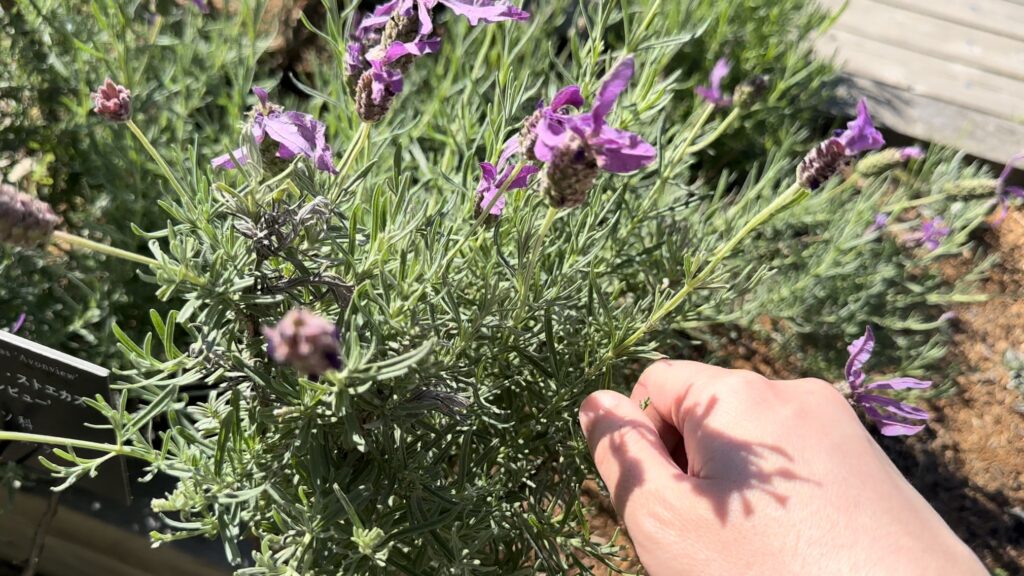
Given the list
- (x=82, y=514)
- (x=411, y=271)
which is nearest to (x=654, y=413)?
(x=411, y=271)

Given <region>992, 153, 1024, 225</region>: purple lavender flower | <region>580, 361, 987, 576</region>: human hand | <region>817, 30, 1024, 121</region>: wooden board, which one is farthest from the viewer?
<region>817, 30, 1024, 121</region>: wooden board

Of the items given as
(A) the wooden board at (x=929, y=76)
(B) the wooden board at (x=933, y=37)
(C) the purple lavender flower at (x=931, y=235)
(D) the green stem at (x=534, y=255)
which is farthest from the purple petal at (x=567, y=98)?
(B) the wooden board at (x=933, y=37)

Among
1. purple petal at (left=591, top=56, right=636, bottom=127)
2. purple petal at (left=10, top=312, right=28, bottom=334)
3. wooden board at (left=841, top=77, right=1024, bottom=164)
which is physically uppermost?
purple petal at (left=591, top=56, right=636, bottom=127)

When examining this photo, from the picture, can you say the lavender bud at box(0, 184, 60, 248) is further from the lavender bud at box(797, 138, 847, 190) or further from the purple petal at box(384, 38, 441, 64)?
the lavender bud at box(797, 138, 847, 190)

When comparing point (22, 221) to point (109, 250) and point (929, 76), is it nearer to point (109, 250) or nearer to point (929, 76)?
point (109, 250)

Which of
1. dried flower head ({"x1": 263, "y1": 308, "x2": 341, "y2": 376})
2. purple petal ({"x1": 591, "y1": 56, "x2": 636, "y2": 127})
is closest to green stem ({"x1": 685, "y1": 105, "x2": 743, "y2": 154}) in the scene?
purple petal ({"x1": 591, "y1": 56, "x2": 636, "y2": 127})

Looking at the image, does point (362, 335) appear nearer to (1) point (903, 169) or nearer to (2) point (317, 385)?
(2) point (317, 385)

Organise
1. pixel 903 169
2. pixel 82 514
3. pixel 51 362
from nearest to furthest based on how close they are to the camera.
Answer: pixel 51 362
pixel 82 514
pixel 903 169
